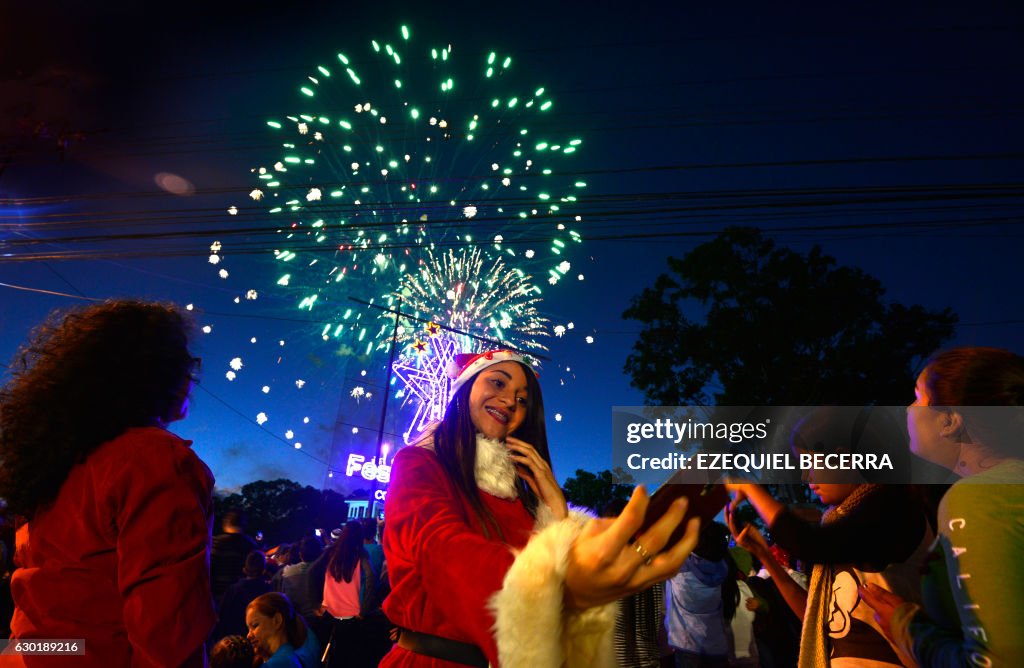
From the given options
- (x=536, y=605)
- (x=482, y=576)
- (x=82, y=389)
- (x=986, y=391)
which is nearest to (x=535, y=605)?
(x=536, y=605)

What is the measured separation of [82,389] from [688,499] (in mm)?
1986

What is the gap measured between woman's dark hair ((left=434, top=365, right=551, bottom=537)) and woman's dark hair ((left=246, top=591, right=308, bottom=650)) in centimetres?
323

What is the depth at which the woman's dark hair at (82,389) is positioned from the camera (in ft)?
6.17

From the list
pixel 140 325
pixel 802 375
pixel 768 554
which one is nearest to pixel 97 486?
pixel 140 325

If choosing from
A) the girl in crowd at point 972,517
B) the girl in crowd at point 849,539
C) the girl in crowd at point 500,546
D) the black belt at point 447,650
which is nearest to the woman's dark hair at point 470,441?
the girl in crowd at point 500,546

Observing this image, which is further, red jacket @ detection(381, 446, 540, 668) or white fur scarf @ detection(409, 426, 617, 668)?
red jacket @ detection(381, 446, 540, 668)

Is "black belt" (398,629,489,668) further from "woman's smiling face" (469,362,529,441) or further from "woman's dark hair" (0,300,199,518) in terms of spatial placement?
"woman's dark hair" (0,300,199,518)

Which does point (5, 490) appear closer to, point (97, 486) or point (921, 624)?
point (97, 486)

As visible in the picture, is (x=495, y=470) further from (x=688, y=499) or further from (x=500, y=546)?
(x=688, y=499)

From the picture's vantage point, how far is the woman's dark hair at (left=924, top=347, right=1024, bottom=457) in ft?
6.49

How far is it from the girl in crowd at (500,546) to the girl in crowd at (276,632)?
3.09m

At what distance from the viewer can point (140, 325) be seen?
2.16 m

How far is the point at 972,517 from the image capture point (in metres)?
1.73

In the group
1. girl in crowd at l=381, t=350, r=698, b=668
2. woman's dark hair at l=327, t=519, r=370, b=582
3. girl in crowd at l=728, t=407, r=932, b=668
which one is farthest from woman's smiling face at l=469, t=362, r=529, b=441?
woman's dark hair at l=327, t=519, r=370, b=582
